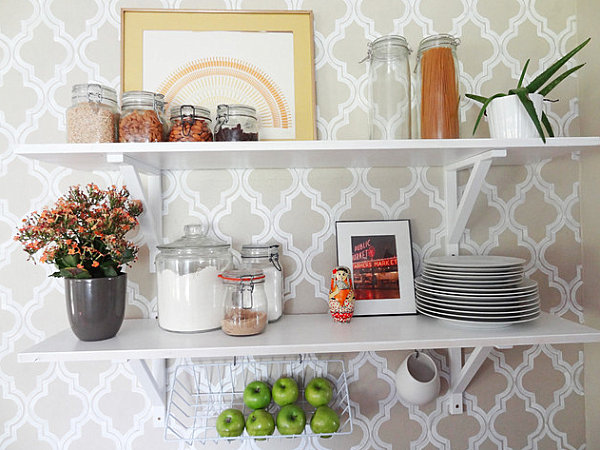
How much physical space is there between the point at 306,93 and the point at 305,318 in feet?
1.97

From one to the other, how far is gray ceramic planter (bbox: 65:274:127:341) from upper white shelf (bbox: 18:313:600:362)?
28 millimetres

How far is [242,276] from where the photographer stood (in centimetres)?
94

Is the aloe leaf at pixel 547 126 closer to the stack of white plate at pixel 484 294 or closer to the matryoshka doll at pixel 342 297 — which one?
the stack of white plate at pixel 484 294

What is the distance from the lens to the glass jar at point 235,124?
95cm

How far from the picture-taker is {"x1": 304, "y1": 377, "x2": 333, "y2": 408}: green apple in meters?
1.05

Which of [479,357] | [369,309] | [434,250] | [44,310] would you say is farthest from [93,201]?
[479,357]

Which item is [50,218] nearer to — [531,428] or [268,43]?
[268,43]

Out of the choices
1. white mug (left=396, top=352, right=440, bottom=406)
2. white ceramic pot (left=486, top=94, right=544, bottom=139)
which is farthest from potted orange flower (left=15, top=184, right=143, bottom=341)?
white ceramic pot (left=486, top=94, right=544, bottom=139)

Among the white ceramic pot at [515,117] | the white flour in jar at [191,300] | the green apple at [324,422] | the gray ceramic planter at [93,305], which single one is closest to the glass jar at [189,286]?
the white flour in jar at [191,300]

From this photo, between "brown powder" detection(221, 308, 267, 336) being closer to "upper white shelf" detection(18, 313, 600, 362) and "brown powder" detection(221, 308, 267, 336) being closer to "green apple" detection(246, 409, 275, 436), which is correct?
"upper white shelf" detection(18, 313, 600, 362)

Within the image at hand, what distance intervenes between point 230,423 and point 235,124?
0.72 meters

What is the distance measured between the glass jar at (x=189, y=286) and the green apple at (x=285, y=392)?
24 cm

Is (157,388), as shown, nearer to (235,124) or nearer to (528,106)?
(235,124)

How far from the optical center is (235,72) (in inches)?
44.4
